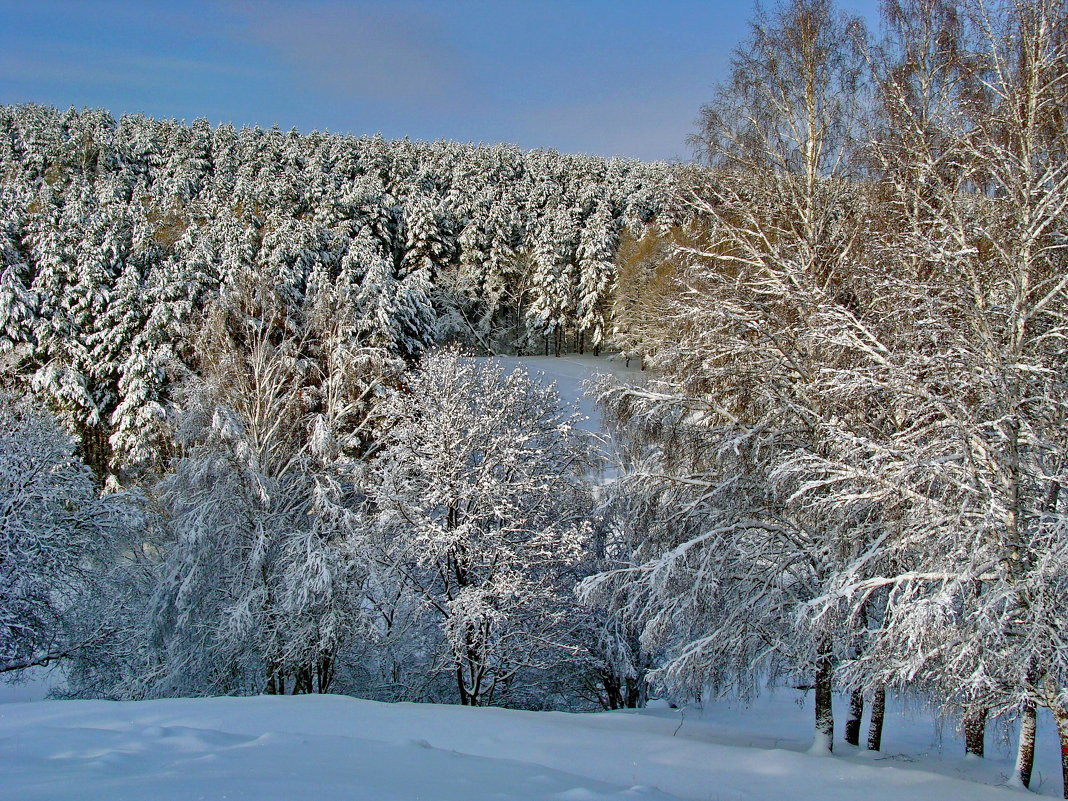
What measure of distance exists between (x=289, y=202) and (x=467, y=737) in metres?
42.4

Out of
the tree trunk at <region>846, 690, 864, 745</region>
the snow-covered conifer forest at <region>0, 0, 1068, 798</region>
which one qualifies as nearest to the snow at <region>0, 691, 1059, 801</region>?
the tree trunk at <region>846, 690, 864, 745</region>

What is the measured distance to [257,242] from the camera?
31766mm

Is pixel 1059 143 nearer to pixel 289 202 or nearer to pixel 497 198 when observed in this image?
pixel 289 202

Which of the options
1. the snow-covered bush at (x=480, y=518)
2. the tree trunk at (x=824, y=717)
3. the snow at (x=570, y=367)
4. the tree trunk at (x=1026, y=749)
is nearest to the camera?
the tree trunk at (x=1026, y=749)

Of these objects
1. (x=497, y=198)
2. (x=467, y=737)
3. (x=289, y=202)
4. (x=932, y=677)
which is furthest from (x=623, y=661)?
(x=497, y=198)

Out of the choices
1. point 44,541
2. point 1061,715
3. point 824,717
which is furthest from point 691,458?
point 44,541

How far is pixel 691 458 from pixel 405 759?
5.31m

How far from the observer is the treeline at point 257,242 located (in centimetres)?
2377

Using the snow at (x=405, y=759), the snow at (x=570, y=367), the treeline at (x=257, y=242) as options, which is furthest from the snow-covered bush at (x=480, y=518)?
the snow at (x=570, y=367)

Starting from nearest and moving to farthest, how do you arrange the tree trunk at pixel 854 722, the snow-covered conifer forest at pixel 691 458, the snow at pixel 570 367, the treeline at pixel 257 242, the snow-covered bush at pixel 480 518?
the snow-covered conifer forest at pixel 691 458 → the tree trunk at pixel 854 722 → the snow-covered bush at pixel 480 518 → the treeline at pixel 257 242 → the snow at pixel 570 367

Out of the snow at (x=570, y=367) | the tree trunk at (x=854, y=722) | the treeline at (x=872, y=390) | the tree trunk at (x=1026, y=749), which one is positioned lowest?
the tree trunk at (x=854, y=722)

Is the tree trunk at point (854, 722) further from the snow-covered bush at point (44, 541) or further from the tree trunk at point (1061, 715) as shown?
the snow-covered bush at point (44, 541)

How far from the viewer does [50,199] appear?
32750 millimetres

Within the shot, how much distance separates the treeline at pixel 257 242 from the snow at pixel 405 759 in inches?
299
